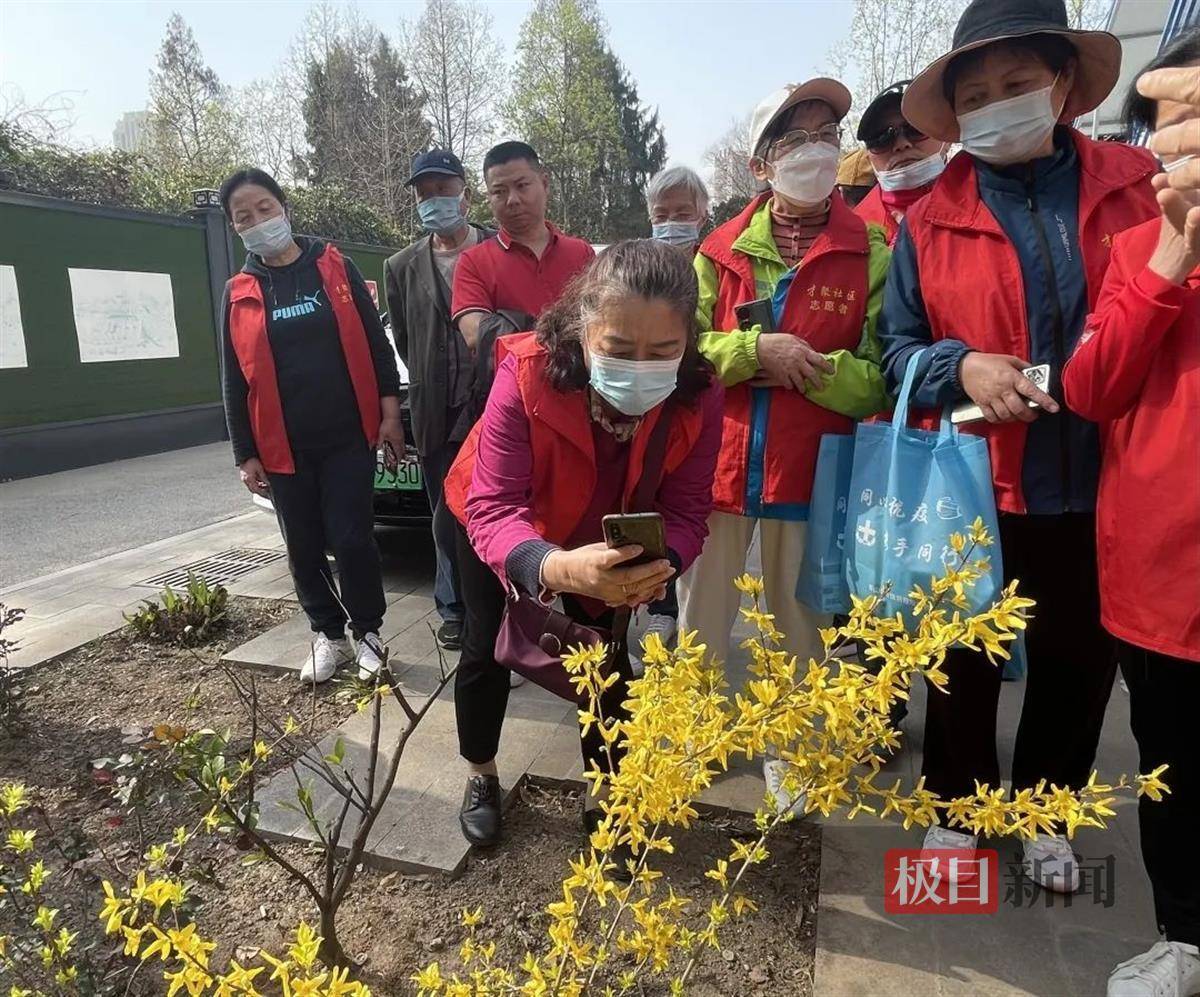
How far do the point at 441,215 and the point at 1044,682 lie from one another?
3.03 meters

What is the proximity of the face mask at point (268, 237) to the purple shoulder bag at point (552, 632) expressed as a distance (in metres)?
2.05

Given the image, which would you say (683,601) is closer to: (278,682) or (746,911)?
(746,911)

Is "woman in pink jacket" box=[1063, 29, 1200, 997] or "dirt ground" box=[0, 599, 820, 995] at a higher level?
"woman in pink jacket" box=[1063, 29, 1200, 997]

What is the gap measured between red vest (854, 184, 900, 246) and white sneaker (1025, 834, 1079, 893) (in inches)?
77.0

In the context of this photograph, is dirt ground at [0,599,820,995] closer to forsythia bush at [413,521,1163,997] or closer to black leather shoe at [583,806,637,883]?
black leather shoe at [583,806,637,883]

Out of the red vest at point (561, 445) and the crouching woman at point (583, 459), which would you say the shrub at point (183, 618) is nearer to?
the crouching woman at point (583, 459)

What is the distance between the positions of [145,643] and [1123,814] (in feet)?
13.2

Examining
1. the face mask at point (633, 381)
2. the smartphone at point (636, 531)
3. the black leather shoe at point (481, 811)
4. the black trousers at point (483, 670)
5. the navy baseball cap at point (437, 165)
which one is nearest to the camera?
the smartphone at point (636, 531)

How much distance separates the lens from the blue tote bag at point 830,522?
2266mm

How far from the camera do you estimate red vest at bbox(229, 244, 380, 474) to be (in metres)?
3.21

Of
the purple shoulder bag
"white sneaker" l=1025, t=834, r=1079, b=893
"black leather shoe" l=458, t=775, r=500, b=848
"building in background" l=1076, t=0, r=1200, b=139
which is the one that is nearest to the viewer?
the purple shoulder bag

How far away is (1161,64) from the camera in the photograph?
5.73ft

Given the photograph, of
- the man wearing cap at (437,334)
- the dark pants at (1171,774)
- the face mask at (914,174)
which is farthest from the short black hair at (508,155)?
the dark pants at (1171,774)

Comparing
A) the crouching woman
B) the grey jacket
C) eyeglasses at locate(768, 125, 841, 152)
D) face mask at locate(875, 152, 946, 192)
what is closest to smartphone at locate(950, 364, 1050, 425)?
the crouching woman
